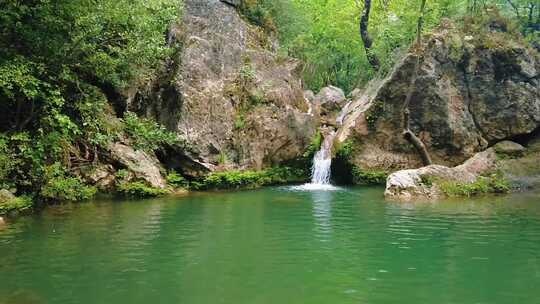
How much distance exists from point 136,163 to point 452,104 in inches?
561

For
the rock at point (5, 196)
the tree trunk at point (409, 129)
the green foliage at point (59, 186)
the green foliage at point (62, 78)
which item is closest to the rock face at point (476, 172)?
the tree trunk at point (409, 129)

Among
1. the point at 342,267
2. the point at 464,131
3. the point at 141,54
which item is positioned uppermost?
the point at 141,54

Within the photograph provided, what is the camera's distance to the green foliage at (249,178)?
2253 centimetres

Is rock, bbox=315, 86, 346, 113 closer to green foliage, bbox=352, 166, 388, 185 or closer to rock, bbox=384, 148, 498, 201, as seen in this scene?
green foliage, bbox=352, 166, 388, 185

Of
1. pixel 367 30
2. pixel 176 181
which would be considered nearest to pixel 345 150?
pixel 176 181

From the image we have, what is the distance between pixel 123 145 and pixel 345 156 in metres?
9.89

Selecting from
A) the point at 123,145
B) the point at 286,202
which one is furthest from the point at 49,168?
the point at 286,202

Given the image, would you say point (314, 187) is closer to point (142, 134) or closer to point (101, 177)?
point (142, 134)

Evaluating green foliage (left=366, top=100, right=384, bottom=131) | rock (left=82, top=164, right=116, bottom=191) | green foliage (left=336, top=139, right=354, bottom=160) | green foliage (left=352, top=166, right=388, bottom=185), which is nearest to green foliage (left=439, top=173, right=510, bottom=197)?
green foliage (left=352, top=166, right=388, bottom=185)

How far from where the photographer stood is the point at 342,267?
9312 mm

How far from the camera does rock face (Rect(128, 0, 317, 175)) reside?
2311 centimetres

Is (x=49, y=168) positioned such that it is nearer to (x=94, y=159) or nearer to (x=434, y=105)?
(x=94, y=159)

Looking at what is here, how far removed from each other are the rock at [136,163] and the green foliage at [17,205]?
12.7 ft

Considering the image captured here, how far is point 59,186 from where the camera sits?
16.6 m
